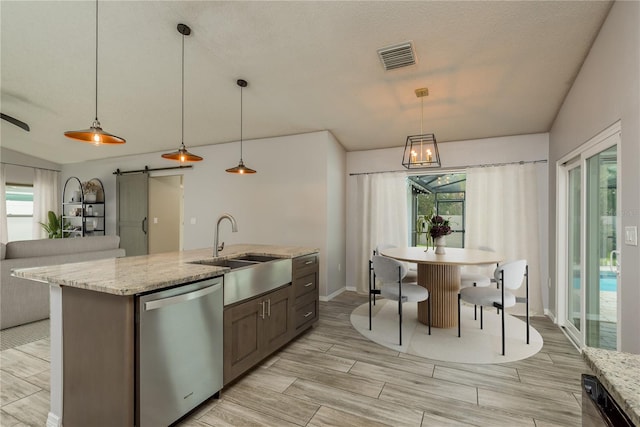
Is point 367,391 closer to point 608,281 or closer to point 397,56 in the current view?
point 608,281

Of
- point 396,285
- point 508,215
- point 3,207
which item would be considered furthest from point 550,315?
point 3,207

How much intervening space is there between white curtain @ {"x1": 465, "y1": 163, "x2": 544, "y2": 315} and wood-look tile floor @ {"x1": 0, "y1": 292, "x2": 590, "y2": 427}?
1322 mm

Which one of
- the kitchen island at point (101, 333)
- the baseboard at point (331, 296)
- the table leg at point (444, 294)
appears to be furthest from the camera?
the baseboard at point (331, 296)

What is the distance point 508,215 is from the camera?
400 cm

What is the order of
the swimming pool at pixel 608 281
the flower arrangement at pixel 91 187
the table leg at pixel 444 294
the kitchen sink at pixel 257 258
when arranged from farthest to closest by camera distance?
the flower arrangement at pixel 91 187, the table leg at pixel 444 294, the kitchen sink at pixel 257 258, the swimming pool at pixel 608 281

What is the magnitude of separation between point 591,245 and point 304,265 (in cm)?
275

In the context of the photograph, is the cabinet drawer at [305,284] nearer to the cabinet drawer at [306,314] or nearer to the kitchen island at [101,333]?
the cabinet drawer at [306,314]

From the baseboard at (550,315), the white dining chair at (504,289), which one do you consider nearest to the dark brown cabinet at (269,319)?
the white dining chair at (504,289)

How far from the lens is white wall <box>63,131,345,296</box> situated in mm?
4367

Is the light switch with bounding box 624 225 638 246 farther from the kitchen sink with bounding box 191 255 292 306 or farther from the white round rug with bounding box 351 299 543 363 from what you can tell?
the kitchen sink with bounding box 191 255 292 306

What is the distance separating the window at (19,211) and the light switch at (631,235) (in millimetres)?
10117

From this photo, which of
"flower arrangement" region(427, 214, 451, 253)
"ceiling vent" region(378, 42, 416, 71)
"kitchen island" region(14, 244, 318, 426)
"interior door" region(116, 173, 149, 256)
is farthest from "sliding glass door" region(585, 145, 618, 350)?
"interior door" region(116, 173, 149, 256)

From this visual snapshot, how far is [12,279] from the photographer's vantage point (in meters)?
3.07

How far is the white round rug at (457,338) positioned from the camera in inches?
104
